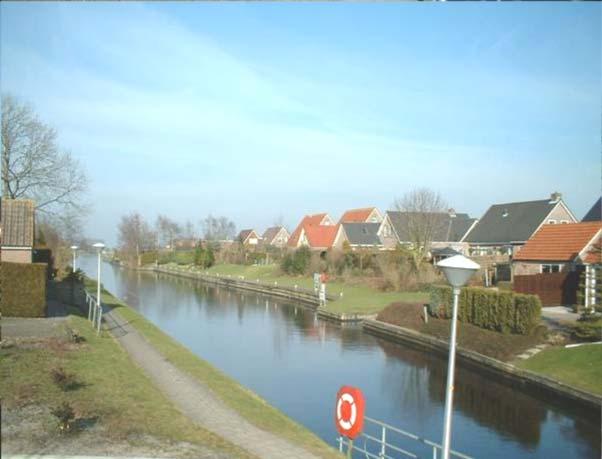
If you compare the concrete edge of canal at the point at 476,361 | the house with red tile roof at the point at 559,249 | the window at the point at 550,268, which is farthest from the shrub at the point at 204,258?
the window at the point at 550,268

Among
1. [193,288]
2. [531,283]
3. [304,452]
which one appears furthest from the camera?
[193,288]

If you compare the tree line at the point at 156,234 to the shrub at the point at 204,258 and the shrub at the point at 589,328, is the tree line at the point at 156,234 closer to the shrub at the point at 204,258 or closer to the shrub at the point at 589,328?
the shrub at the point at 204,258

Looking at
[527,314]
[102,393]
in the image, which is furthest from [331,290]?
[102,393]

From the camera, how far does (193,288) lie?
2024 inches

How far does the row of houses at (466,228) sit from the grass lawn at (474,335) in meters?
7.40

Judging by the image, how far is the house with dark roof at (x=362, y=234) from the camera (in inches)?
2270

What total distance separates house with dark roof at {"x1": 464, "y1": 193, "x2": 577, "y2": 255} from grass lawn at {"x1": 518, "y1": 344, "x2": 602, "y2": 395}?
26.5 m

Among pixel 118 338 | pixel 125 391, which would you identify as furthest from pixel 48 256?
pixel 125 391

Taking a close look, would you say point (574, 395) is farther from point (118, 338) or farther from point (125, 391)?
point (118, 338)

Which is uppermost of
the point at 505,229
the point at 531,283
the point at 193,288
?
the point at 505,229

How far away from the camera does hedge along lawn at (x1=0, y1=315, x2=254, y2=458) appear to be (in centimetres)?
854

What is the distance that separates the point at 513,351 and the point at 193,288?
37472mm

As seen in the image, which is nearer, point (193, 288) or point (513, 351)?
point (513, 351)

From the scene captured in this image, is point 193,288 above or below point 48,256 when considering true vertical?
below
